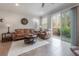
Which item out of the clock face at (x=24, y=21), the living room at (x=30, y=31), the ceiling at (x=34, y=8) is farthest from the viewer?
the clock face at (x=24, y=21)

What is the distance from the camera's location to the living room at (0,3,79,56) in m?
1.87

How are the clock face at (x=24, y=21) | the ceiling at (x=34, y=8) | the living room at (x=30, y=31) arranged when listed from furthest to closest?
the clock face at (x=24, y=21) → the living room at (x=30, y=31) → the ceiling at (x=34, y=8)

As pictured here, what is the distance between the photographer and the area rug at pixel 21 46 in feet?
5.94

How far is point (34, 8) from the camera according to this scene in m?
1.91

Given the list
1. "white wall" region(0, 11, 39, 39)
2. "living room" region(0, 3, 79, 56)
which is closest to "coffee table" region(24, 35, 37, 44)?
"living room" region(0, 3, 79, 56)

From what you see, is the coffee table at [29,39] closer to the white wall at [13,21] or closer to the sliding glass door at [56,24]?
the white wall at [13,21]

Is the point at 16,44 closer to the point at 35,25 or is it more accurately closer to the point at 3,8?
the point at 35,25

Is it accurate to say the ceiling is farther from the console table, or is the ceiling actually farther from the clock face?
the console table

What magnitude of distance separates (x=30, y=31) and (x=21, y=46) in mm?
391

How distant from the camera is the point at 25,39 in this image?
2037mm

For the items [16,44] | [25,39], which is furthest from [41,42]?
[16,44]

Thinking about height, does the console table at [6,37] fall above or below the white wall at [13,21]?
below

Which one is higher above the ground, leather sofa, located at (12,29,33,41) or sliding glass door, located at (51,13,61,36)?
sliding glass door, located at (51,13,61,36)

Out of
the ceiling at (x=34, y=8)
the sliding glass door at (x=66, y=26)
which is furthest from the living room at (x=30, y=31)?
the sliding glass door at (x=66, y=26)
